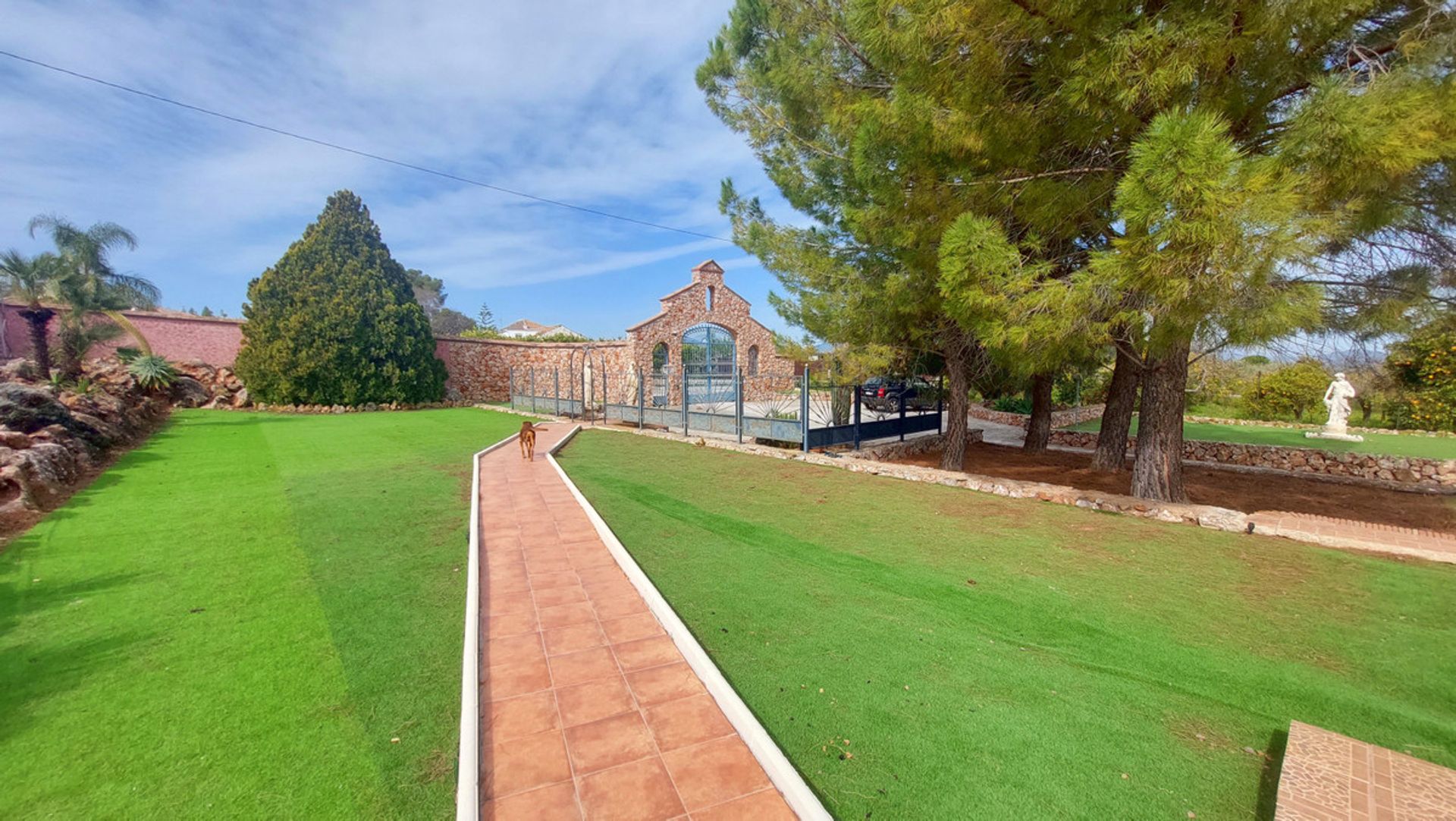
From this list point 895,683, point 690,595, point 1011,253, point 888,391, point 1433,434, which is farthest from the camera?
point 888,391

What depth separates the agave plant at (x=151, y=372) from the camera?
15086mm

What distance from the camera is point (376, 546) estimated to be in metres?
4.86

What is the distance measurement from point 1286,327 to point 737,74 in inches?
297

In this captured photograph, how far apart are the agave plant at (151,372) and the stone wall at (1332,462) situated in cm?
2210

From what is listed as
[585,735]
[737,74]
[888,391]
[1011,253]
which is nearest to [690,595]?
[585,735]

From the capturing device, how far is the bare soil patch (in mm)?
6508

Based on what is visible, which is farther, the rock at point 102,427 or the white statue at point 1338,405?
the white statue at point 1338,405

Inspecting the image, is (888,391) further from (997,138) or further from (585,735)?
(585,735)

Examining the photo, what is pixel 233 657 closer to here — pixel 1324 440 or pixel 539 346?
pixel 1324 440

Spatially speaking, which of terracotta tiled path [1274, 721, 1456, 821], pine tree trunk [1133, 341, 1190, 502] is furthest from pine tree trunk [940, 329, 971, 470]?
terracotta tiled path [1274, 721, 1456, 821]

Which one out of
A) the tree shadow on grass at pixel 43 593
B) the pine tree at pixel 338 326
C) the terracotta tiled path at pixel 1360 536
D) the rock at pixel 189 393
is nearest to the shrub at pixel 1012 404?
the terracotta tiled path at pixel 1360 536

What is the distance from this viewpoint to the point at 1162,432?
6547 mm

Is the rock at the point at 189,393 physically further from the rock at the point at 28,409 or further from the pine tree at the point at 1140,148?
the pine tree at the point at 1140,148

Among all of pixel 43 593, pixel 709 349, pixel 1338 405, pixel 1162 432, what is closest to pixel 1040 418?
pixel 1162 432
